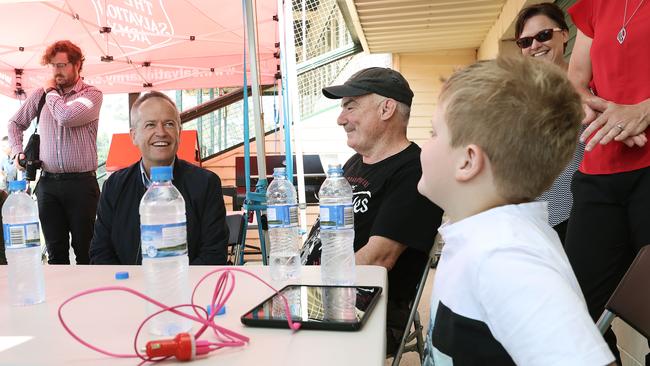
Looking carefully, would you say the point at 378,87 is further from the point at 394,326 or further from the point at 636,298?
the point at 636,298

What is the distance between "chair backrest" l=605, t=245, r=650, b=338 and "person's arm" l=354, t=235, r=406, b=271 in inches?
23.4

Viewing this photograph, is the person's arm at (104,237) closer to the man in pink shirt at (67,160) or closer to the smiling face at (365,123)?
the smiling face at (365,123)

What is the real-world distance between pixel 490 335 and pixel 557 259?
0.16 meters

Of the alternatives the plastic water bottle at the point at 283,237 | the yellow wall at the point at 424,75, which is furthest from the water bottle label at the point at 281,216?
the yellow wall at the point at 424,75

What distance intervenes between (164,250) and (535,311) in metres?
0.62

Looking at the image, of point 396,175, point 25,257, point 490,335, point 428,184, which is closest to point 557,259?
point 490,335

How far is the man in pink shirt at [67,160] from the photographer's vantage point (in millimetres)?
2939

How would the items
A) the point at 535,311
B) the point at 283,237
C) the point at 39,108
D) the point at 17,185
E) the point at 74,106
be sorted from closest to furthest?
the point at 535,311 → the point at 17,185 → the point at 283,237 → the point at 74,106 → the point at 39,108

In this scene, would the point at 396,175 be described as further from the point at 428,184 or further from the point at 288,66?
the point at 288,66

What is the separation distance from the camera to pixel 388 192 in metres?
1.71

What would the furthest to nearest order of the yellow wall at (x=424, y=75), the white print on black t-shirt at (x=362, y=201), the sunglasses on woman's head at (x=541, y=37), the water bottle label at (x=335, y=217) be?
the yellow wall at (x=424, y=75) → the sunglasses on woman's head at (x=541, y=37) → the white print on black t-shirt at (x=362, y=201) → the water bottle label at (x=335, y=217)

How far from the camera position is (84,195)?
3.00m

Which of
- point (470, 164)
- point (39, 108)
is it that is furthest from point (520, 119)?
point (39, 108)

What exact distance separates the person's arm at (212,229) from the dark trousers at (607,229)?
1241 millimetres
